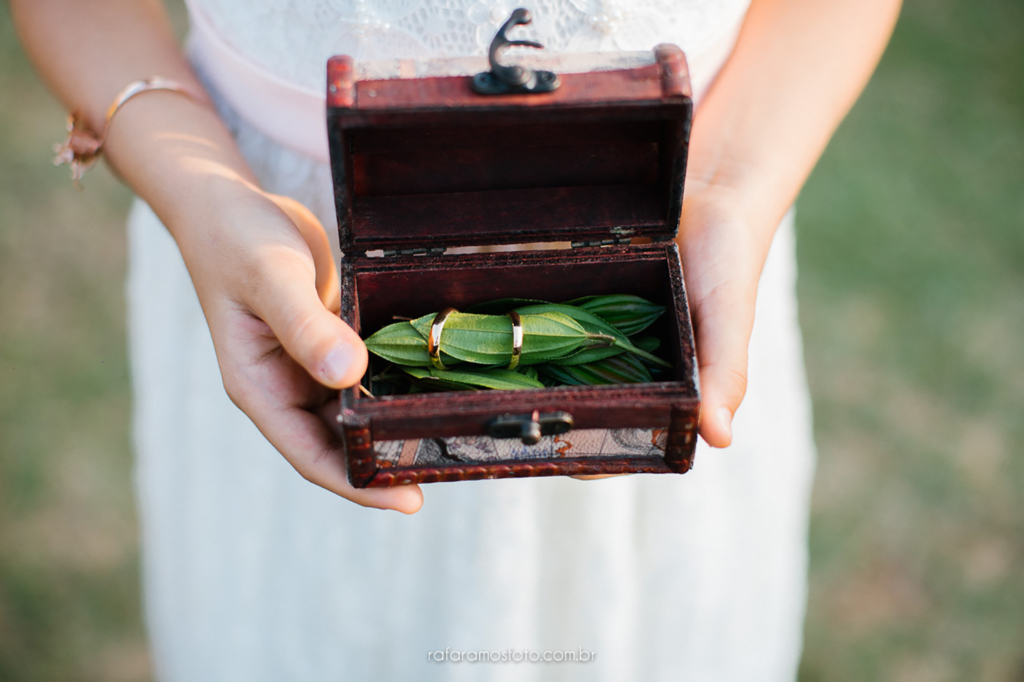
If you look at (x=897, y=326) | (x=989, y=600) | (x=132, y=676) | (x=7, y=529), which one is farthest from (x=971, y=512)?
(x=7, y=529)

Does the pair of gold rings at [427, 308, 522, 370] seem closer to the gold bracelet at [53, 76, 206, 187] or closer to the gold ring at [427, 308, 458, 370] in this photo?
the gold ring at [427, 308, 458, 370]

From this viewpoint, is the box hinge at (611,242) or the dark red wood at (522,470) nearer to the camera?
the dark red wood at (522,470)

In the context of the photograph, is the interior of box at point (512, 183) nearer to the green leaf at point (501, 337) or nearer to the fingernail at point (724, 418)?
the green leaf at point (501, 337)

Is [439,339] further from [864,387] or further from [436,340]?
[864,387]

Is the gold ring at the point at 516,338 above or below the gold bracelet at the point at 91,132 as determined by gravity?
below

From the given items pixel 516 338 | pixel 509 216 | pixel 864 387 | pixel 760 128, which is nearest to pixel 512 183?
pixel 509 216

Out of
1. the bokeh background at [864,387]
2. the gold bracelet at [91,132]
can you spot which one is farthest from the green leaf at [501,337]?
the bokeh background at [864,387]
